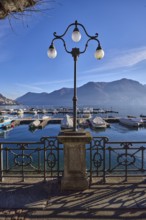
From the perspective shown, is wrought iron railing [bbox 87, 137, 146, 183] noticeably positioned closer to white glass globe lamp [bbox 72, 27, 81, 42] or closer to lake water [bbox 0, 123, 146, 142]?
white glass globe lamp [bbox 72, 27, 81, 42]

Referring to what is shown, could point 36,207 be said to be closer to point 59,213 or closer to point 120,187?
point 59,213

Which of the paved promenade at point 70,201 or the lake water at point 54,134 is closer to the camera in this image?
the paved promenade at point 70,201

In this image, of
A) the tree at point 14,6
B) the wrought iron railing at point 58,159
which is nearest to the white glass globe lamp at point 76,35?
the tree at point 14,6

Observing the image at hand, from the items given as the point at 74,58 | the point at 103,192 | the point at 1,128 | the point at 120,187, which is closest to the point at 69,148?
the point at 103,192

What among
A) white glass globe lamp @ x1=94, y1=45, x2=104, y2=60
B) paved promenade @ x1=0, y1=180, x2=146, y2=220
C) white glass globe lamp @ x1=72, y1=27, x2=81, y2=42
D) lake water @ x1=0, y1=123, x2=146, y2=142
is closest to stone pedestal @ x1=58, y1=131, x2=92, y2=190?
paved promenade @ x1=0, y1=180, x2=146, y2=220

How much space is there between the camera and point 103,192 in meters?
4.95

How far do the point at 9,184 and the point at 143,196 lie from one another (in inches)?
138

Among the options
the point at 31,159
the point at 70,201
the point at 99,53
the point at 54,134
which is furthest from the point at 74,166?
the point at 54,134

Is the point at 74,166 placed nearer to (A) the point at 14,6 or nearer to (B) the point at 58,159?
(B) the point at 58,159

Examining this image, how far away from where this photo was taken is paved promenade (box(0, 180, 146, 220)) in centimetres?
399

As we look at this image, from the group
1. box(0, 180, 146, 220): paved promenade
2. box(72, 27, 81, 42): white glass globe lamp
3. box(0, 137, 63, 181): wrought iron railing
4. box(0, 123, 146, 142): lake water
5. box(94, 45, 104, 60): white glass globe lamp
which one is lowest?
box(0, 123, 146, 142): lake water

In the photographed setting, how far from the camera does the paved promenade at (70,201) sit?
3988 mm

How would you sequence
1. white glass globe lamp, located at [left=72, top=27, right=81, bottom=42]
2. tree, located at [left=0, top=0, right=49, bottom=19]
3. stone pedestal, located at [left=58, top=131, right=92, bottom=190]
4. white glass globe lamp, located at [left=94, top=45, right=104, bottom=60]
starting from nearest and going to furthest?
tree, located at [left=0, top=0, right=49, bottom=19]
stone pedestal, located at [left=58, top=131, right=92, bottom=190]
white glass globe lamp, located at [left=72, top=27, right=81, bottom=42]
white glass globe lamp, located at [left=94, top=45, right=104, bottom=60]

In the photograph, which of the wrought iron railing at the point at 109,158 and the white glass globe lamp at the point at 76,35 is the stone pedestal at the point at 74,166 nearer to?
the wrought iron railing at the point at 109,158
